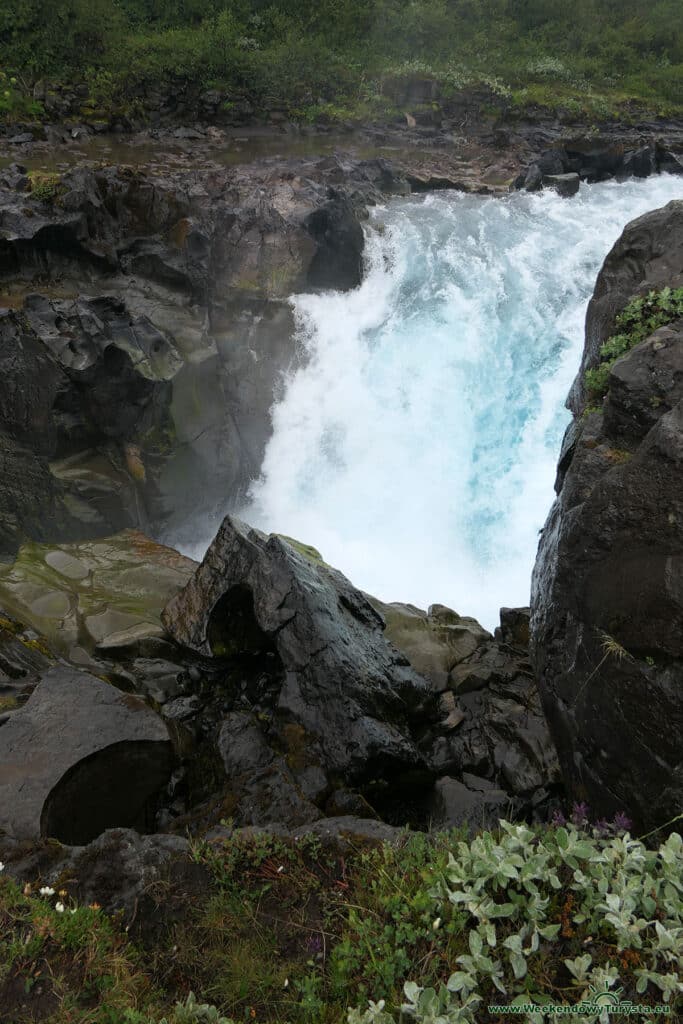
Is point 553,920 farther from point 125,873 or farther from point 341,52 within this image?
point 341,52

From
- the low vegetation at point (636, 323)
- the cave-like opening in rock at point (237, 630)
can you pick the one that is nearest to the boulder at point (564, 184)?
the low vegetation at point (636, 323)

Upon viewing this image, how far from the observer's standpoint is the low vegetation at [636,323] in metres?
7.31

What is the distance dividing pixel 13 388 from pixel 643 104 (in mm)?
42109

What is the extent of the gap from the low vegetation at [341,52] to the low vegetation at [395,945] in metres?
34.1

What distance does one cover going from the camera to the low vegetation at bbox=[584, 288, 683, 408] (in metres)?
7.31

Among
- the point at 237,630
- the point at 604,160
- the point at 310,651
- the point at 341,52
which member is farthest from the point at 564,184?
the point at 310,651

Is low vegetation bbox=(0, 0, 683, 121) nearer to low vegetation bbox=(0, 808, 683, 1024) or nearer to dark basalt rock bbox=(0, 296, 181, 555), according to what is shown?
dark basalt rock bbox=(0, 296, 181, 555)

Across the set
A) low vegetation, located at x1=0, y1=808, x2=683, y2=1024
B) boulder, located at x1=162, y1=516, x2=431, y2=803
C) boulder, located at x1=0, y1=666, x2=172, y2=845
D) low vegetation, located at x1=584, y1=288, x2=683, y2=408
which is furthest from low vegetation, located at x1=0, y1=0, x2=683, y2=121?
low vegetation, located at x1=0, y1=808, x2=683, y2=1024

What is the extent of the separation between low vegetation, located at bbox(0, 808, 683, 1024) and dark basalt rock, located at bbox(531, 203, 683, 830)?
1852 mm

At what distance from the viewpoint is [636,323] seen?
752cm

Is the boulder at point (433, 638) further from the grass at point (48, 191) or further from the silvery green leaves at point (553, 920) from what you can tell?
the grass at point (48, 191)

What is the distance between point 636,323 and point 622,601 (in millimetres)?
3793

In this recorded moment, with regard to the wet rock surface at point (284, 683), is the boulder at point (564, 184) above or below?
above

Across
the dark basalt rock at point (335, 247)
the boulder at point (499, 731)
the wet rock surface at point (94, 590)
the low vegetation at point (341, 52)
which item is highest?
the low vegetation at point (341, 52)
